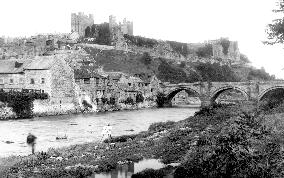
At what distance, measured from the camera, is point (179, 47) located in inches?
6388

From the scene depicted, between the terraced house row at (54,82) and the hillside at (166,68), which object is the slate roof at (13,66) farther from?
the hillside at (166,68)

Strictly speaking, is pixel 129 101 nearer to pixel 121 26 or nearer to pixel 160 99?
pixel 160 99

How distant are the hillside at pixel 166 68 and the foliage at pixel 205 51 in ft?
16.4

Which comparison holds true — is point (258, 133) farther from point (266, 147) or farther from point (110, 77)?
point (110, 77)

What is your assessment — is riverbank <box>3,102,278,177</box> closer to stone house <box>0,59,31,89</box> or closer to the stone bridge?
stone house <box>0,59,31,89</box>

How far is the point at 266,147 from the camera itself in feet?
54.0

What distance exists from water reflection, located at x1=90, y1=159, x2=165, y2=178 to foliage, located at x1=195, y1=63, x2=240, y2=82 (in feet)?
388

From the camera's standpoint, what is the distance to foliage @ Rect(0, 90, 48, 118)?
59156 millimetres

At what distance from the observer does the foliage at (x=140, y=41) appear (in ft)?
453

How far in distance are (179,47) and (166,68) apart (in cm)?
3470

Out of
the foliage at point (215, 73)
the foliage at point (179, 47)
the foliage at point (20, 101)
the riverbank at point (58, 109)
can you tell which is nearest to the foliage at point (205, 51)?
the foliage at point (179, 47)

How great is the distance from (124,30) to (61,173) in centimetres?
12538

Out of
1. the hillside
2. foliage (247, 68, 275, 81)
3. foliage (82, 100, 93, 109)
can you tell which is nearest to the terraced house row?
foliage (82, 100, 93, 109)

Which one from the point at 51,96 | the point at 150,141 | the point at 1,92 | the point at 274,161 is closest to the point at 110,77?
the point at 51,96
